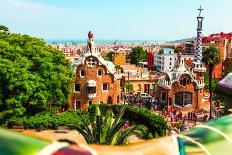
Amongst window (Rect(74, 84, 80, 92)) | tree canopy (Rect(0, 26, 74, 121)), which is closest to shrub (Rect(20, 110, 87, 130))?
tree canopy (Rect(0, 26, 74, 121))

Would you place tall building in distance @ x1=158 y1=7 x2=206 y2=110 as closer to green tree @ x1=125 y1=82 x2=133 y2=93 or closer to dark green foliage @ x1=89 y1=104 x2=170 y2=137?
dark green foliage @ x1=89 y1=104 x2=170 y2=137

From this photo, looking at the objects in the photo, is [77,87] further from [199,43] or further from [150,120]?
[199,43]

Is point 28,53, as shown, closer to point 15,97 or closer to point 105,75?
point 15,97

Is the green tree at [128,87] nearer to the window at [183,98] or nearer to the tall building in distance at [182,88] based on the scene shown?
the tall building in distance at [182,88]

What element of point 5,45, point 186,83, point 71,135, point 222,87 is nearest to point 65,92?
point 71,135

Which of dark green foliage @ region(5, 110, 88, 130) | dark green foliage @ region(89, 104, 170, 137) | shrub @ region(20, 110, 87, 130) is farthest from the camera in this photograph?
shrub @ region(20, 110, 87, 130)

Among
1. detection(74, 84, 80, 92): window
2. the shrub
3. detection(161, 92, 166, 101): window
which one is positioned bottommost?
the shrub

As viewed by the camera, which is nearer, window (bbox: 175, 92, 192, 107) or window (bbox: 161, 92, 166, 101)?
window (bbox: 175, 92, 192, 107)
